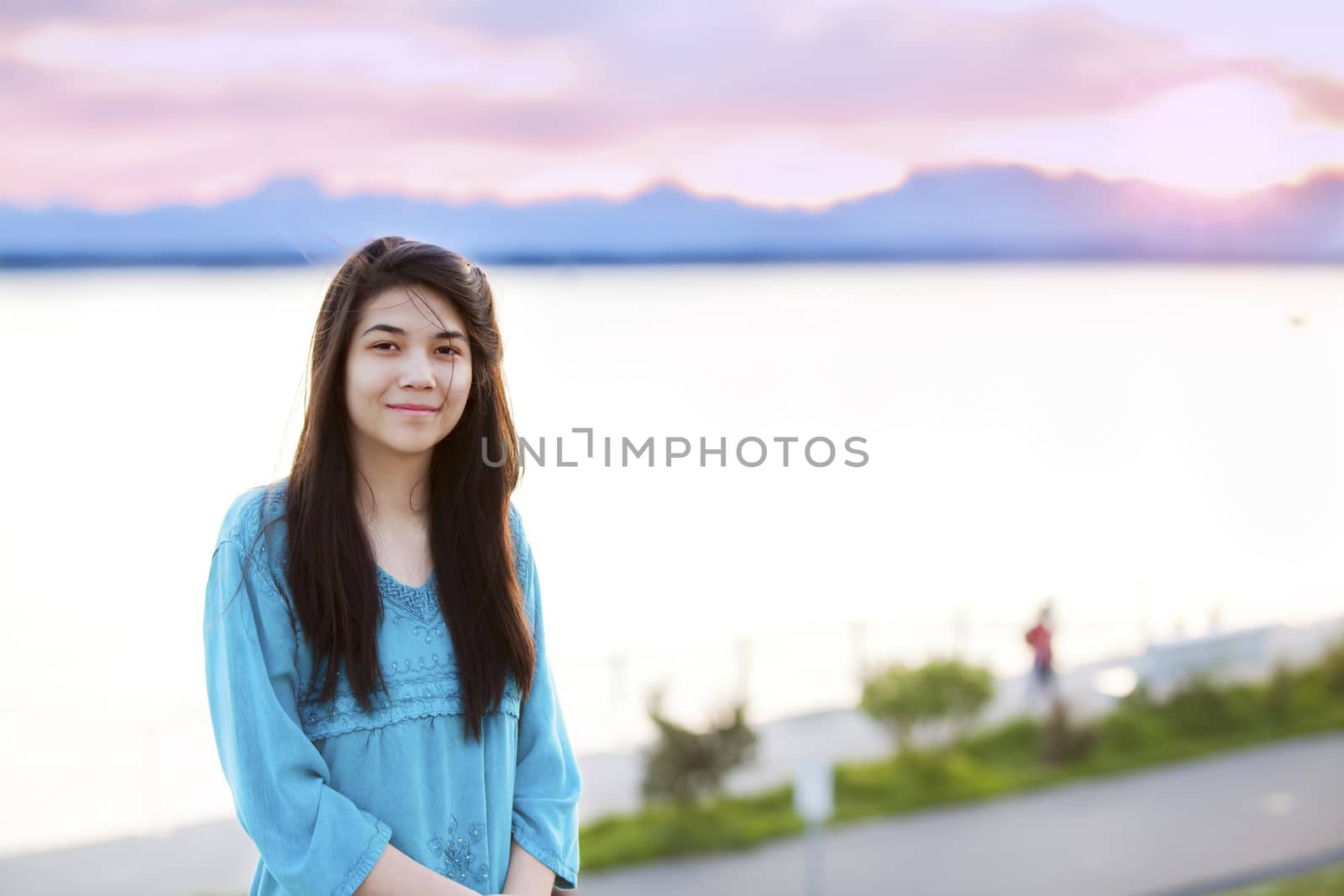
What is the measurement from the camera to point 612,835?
527cm

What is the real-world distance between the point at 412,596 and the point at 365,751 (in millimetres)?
142

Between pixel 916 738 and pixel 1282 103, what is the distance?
519 centimetres

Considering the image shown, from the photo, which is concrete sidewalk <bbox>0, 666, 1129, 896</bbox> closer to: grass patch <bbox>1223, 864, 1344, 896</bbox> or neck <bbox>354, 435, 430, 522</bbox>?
grass patch <bbox>1223, 864, 1344, 896</bbox>

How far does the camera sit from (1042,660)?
253 inches

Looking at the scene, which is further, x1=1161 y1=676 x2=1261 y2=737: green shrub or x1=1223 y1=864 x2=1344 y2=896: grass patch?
x1=1161 y1=676 x2=1261 y2=737: green shrub

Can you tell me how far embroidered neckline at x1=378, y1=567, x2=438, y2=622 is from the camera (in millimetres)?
1067

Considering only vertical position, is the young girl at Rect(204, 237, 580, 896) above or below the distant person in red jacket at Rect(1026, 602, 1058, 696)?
below

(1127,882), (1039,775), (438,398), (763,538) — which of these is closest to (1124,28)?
(763,538)

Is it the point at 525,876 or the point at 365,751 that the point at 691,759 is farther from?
the point at 365,751

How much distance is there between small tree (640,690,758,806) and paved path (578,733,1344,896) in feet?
1.02

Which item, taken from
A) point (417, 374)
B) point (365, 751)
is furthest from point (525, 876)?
point (417, 374)

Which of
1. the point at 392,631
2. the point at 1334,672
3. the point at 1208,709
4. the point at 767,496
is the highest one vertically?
the point at 767,496

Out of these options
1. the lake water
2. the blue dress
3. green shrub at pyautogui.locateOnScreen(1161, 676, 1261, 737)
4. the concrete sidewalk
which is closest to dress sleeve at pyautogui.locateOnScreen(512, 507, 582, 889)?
the blue dress

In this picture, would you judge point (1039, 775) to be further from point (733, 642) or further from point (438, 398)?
point (438, 398)
